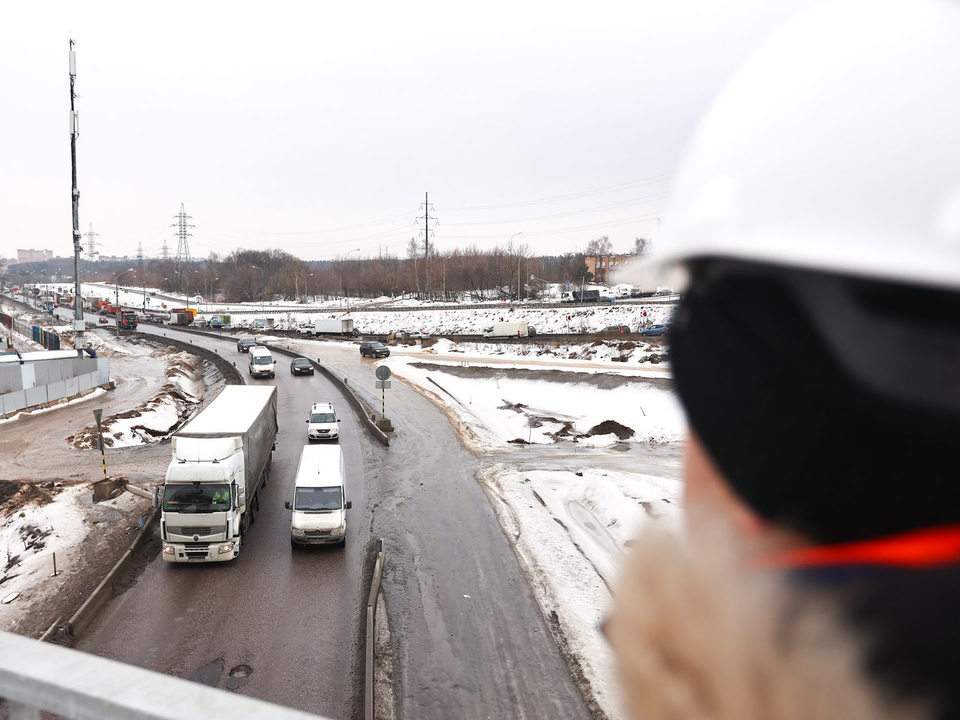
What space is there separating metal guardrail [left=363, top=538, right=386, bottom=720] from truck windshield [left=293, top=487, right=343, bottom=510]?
1.57m

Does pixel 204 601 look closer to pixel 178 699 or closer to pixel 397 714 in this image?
pixel 397 714

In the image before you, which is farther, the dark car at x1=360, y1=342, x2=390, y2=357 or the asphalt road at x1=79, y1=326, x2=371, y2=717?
the dark car at x1=360, y1=342, x2=390, y2=357

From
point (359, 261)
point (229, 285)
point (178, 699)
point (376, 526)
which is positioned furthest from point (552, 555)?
point (359, 261)

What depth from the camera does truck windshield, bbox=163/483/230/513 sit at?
1542 cm

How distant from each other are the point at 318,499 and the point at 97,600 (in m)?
5.31

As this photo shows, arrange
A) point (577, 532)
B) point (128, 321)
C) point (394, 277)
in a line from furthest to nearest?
point (394, 277), point (128, 321), point (577, 532)

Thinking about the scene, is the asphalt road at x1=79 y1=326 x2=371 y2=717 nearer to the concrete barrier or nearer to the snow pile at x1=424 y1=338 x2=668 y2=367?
the concrete barrier

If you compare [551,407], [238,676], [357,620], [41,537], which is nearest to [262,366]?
[551,407]

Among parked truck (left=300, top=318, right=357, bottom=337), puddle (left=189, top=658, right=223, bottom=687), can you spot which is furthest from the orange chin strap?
parked truck (left=300, top=318, right=357, bottom=337)

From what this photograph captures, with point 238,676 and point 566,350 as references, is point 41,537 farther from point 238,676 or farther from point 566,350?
point 566,350

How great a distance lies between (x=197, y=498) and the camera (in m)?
15.6

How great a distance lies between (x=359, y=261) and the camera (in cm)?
17975

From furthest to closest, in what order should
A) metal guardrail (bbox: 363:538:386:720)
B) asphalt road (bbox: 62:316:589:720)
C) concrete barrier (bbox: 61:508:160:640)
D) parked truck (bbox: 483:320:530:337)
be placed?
1. parked truck (bbox: 483:320:530:337)
2. concrete barrier (bbox: 61:508:160:640)
3. asphalt road (bbox: 62:316:589:720)
4. metal guardrail (bbox: 363:538:386:720)

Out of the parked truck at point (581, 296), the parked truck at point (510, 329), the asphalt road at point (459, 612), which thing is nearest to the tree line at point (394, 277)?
the parked truck at point (581, 296)
